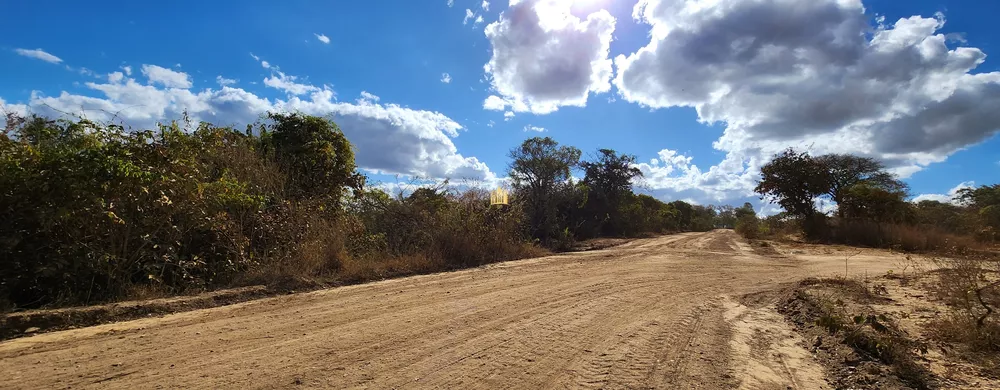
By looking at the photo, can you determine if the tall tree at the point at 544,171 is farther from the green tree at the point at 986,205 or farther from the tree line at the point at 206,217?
the green tree at the point at 986,205

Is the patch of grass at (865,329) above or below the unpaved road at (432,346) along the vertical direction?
above

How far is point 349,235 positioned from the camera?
428 inches

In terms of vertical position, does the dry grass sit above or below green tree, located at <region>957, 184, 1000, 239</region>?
below

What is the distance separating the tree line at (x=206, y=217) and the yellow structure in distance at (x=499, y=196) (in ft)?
1.48

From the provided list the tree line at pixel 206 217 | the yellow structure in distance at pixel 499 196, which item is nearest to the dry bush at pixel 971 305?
the tree line at pixel 206 217

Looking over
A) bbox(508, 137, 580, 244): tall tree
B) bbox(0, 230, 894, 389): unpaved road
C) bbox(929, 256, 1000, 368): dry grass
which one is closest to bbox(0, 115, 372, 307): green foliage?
bbox(0, 230, 894, 389): unpaved road

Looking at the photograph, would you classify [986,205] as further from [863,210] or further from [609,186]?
[609,186]

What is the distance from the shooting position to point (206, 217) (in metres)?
7.13

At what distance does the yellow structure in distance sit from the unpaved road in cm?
804

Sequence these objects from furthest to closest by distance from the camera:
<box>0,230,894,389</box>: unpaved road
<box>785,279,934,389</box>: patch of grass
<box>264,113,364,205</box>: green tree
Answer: <box>264,113,364,205</box>: green tree → <box>785,279,934,389</box>: patch of grass → <box>0,230,894,389</box>: unpaved road

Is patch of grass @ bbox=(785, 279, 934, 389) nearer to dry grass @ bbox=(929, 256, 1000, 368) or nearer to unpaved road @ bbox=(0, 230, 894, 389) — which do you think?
dry grass @ bbox=(929, 256, 1000, 368)

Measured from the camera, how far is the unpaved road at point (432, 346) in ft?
11.7

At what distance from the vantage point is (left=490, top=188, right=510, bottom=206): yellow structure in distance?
50.9 feet

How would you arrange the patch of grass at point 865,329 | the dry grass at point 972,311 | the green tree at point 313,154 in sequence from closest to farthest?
1. the patch of grass at point 865,329
2. the dry grass at point 972,311
3. the green tree at point 313,154
